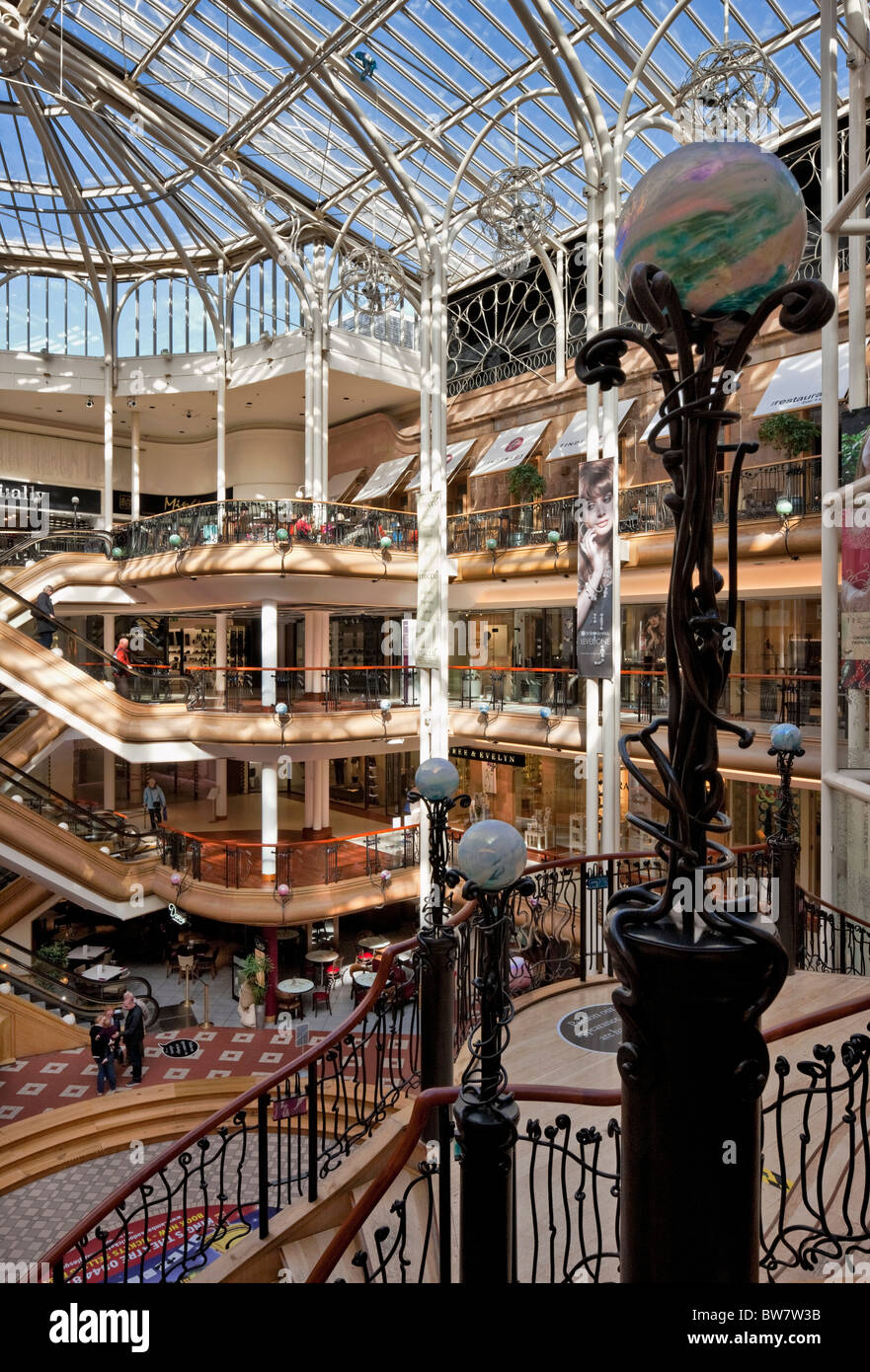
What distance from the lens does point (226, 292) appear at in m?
24.7

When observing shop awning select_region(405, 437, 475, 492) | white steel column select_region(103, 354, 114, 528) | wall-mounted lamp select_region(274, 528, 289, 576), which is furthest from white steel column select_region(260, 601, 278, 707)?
white steel column select_region(103, 354, 114, 528)

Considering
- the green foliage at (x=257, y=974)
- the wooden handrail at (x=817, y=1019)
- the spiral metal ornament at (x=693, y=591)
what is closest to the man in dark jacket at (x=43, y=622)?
the green foliage at (x=257, y=974)

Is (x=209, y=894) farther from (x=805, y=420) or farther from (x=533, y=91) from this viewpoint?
(x=533, y=91)

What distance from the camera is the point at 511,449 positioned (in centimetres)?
2155

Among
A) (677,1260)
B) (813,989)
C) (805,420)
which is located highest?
(805,420)

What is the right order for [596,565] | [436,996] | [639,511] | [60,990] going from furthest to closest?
[639,511] < [60,990] < [596,565] < [436,996]

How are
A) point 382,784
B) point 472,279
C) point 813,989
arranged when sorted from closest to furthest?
point 813,989
point 472,279
point 382,784

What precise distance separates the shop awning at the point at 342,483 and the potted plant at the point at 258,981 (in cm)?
1515

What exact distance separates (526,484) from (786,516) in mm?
8064

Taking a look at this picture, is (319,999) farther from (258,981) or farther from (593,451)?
(593,451)

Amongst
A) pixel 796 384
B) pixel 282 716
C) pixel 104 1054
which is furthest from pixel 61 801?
pixel 796 384

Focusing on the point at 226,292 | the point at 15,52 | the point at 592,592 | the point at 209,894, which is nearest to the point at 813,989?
the point at 592,592

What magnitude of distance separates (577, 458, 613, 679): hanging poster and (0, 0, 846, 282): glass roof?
6.60 m
